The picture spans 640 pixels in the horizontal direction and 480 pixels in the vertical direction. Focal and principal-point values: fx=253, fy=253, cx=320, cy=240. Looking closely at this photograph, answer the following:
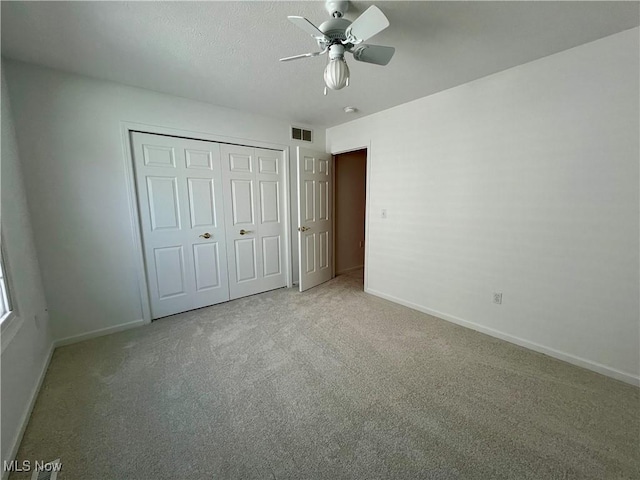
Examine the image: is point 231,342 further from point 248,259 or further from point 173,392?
point 248,259

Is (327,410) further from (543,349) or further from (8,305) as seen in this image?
(8,305)

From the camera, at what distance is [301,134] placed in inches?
143

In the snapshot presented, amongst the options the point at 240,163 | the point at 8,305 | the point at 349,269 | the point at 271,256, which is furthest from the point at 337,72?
the point at 349,269

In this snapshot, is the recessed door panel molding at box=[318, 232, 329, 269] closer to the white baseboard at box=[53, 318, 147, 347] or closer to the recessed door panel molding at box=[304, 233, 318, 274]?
the recessed door panel molding at box=[304, 233, 318, 274]

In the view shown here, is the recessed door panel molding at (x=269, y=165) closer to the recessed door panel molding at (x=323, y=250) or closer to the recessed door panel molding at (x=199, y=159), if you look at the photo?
the recessed door panel molding at (x=199, y=159)

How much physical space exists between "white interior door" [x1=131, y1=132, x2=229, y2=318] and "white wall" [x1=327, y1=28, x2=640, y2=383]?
224 cm

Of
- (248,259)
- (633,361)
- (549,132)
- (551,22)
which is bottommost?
(633,361)

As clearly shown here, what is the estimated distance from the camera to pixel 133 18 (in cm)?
150

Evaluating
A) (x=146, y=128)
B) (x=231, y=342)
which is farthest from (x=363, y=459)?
(x=146, y=128)

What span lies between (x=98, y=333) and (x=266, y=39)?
117 inches

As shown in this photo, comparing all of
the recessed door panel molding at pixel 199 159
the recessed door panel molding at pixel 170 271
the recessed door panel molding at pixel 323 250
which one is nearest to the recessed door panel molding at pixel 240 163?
the recessed door panel molding at pixel 199 159

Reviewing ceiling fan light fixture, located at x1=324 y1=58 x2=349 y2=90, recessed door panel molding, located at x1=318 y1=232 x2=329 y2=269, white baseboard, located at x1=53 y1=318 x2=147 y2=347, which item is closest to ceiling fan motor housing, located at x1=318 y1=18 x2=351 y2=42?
ceiling fan light fixture, located at x1=324 y1=58 x2=349 y2=90

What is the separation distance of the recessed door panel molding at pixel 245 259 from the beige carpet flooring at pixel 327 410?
3.28 feet

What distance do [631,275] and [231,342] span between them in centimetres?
311
